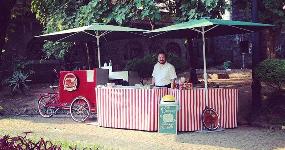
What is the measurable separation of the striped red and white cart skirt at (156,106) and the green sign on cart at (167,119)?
0.25m

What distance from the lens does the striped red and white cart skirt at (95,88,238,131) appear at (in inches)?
432

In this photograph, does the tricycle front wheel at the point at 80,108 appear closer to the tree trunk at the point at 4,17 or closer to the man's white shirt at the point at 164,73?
the man's white shirt at the point at 164,73

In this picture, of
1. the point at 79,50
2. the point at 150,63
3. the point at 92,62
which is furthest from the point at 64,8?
the point at 79,50

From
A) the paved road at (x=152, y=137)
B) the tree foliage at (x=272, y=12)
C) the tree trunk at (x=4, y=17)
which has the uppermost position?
the tree foliage at (x=272, y=12)

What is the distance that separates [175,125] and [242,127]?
224 centimetres

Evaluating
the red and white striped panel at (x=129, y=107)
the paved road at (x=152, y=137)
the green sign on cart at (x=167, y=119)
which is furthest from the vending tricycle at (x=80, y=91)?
the green sign on cart at (x=167, y=119)

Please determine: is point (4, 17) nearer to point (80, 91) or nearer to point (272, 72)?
point (80, 91)

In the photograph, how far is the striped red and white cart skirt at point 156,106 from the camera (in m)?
11.0

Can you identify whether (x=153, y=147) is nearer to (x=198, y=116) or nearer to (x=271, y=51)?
(x=198, y=116)

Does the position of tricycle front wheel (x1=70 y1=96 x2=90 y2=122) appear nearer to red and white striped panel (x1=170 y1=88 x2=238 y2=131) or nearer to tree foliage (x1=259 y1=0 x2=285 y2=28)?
red and white striped panel (x1=170 y1=88 x2=238 y2=131)

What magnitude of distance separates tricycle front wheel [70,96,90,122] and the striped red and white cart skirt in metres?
1.31

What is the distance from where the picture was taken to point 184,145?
9.34 m

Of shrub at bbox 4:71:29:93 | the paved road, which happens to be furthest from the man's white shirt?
shrub at bbox 4:71:29:93

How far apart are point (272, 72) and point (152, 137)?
15.0ft
